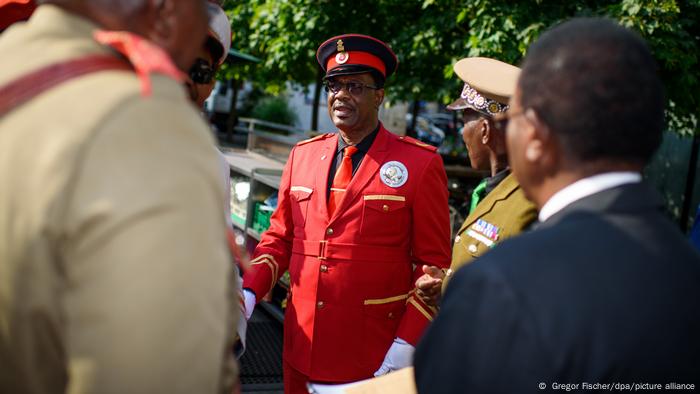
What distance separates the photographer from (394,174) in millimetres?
3139

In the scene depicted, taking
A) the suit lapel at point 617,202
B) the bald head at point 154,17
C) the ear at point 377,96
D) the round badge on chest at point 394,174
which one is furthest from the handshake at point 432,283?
the bald head at point 154,17

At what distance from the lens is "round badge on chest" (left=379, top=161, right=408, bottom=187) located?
311 centimetres

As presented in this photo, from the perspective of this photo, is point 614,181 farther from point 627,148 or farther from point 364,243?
point 364,243

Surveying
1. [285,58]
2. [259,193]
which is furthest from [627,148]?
[285,58]

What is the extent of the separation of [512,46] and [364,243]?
4.42m

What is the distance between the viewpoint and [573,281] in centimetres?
118

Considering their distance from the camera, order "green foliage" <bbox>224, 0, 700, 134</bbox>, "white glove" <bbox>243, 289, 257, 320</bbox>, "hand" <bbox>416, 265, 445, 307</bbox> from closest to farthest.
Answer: "hand" <bbox>416, 265, 445, 307</bbox>
"white glove" <bbox>243, 289, 257, 320</bbox>
"green foliage" <bbox>224, 0, 700, 134</bbox>

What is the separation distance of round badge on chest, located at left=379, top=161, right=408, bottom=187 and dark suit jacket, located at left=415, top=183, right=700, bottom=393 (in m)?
1.84

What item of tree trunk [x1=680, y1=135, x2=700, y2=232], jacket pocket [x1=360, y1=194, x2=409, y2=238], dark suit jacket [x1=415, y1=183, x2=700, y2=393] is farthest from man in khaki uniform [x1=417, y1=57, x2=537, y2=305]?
tree trunk [x1=680, y1=135, x2=700, y2=232]

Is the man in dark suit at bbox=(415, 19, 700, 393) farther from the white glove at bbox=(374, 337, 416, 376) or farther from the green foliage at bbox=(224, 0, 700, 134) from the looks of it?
the green foliage at bbox=(224, 0, 700, 134)

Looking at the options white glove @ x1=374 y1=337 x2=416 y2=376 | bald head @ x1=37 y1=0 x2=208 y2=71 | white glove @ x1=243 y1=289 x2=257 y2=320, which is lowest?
white glove @ x1=374 y1=337 x2=416 y2=376


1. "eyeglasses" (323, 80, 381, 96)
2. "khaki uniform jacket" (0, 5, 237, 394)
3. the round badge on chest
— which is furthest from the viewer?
"eyeglasses" (323, 80, 381, 96)

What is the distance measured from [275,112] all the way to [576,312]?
75.5 ft

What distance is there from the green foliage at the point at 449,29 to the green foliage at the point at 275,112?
487 inches
